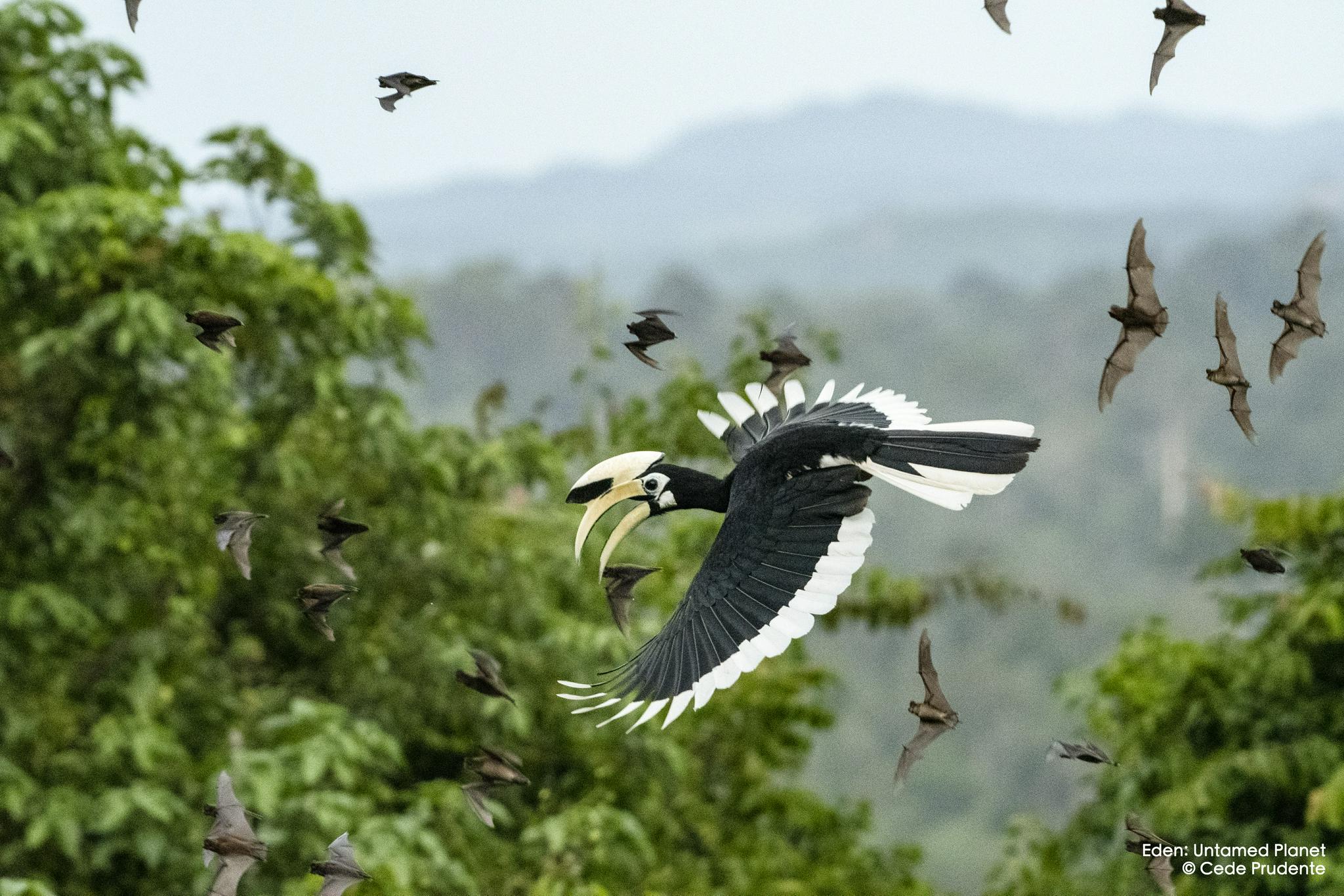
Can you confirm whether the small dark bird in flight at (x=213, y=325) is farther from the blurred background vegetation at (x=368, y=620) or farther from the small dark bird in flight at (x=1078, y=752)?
the small dark bird in flight at (x=1078, y=752)

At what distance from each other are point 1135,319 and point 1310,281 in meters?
0.23

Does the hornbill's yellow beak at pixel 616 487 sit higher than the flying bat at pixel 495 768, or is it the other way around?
the hornbill's yellow beak at pixel 616 487

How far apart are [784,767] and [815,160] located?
244 ft

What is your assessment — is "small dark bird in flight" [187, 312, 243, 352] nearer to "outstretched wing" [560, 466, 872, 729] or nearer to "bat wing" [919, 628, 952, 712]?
"outstretched wing" [560, 466, 872, 729]

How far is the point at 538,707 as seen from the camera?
3.29m

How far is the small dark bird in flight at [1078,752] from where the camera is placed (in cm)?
164

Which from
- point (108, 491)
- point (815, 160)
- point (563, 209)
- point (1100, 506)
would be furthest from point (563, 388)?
point (815, 160)

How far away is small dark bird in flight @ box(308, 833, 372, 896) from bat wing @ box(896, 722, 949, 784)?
597 mm

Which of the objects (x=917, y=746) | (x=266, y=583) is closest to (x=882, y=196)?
(x=266, y=583)

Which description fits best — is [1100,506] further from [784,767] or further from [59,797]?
[59,797]

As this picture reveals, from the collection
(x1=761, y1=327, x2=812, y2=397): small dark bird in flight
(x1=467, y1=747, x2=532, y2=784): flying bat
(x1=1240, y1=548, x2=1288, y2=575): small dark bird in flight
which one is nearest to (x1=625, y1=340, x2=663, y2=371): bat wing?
(x1=761, y1=327, x2=812, y2=397): small dark bird in flight

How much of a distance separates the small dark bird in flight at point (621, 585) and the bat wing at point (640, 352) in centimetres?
25

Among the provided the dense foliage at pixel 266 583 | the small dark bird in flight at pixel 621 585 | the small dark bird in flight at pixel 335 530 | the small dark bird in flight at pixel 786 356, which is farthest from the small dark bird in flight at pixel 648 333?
the dense foliage at pixel 266 583

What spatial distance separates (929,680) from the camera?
A: 5.61 feet
